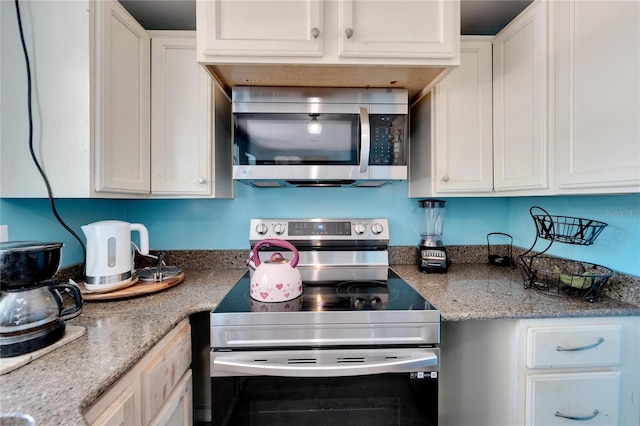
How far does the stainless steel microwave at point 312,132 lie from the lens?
129cm

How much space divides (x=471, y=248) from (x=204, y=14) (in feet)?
6.09

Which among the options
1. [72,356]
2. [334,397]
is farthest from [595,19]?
[72,356]

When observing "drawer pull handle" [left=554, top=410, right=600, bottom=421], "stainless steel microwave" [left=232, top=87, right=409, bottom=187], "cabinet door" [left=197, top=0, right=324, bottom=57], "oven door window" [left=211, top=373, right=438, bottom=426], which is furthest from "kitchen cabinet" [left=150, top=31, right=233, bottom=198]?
"drawer pull handle" [left=554, top=410, right=600, bottom=421]

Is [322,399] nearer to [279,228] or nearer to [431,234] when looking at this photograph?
[279,228]

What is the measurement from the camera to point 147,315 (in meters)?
0.96

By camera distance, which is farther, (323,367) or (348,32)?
(348,32)

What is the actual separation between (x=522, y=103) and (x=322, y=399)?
1.52 meters

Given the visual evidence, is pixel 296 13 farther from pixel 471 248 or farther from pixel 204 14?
pixel 471 248

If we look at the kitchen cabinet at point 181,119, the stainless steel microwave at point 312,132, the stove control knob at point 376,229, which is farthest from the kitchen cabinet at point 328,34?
the stove control knob at point 376,229

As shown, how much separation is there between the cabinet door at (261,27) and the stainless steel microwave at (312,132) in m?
0.22

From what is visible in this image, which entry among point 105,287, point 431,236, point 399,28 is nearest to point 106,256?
point 105,287

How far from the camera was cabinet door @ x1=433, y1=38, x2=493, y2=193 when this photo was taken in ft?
4.59

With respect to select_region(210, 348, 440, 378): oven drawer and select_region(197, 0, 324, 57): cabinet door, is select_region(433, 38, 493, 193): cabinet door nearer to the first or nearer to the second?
select_region(197, 0, 324, 57): cabinet door

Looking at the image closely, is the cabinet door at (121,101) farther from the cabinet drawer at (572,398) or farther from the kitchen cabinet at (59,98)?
the cabinet drawer at (572,398)
